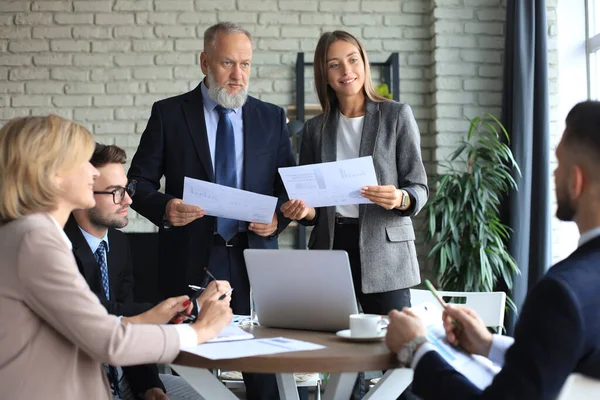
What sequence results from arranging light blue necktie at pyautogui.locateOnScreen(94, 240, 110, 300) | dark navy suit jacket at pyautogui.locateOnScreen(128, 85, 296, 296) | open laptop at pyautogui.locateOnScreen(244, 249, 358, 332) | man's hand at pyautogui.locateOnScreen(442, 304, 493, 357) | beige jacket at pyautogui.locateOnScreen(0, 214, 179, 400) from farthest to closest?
1. dark navy suit jacket at pyautogui.locateOnScreen(128, 85, 296, 296)
2. light blue necktie at pyautogui.locateOnScreen(94, 240, 110, 300)
3. open laptop at pyautogui.locateOnScreen(244, 249, 358, 332)
4. man's hand at pyautogui.locateOnScreen(442, 304, 493, 357)
5. beige jacket at pyautogui.locateOnScreen(0, 214, 179, 400)

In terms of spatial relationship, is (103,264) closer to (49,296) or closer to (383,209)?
(49,296)

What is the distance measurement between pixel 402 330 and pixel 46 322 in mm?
748

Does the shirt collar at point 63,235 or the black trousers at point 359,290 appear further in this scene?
the black trousers at point 359,290

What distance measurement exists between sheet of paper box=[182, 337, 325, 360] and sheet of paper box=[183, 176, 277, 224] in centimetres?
71

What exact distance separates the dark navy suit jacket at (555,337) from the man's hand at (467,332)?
33 centimetres

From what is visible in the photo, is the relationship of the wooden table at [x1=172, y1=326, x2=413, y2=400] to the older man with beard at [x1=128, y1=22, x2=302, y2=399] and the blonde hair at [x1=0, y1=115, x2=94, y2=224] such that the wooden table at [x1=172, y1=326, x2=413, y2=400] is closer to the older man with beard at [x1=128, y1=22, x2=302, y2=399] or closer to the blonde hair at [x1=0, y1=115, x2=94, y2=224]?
the blonde hair at [x1=0, y1=115, x2=94, y2=224]

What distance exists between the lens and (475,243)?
13.5ft

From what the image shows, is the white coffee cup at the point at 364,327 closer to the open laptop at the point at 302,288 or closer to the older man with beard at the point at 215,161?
the open laptop at the point at 302,288

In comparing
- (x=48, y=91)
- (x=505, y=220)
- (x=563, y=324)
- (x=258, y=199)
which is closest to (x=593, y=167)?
(x=563, y=324)

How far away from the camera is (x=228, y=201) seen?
92.8 inches

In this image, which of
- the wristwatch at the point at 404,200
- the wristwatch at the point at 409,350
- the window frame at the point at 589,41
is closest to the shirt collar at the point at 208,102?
the wristwatch at the point at 404,200

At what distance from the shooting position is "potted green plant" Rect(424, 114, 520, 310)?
161 inches

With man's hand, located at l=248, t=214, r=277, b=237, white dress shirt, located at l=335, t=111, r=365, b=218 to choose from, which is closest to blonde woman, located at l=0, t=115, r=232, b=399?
man's hand, located at l=248, t=214, r=277, b=237

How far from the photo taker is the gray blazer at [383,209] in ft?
8.38
